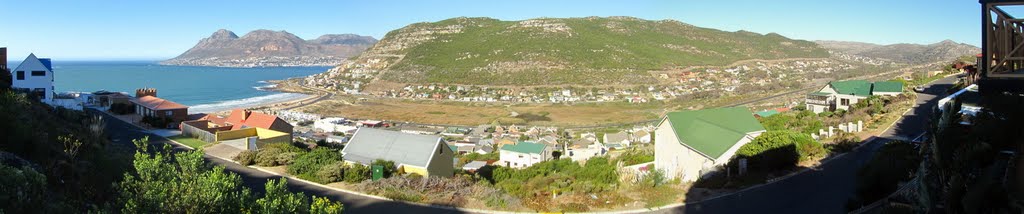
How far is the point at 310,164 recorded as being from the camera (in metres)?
12.8

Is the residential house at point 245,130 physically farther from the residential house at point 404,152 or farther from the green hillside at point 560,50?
the green hillside at point 560,50

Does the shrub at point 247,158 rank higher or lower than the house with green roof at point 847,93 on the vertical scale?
lower

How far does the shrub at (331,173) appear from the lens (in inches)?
463

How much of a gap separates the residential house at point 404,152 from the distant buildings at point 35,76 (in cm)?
1605

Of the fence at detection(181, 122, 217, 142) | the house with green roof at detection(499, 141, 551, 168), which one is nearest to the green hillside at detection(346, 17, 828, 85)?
the house with green roof at detection(499, 141, 551, 168)

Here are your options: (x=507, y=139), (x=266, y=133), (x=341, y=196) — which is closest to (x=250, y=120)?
(x=266, y=133)

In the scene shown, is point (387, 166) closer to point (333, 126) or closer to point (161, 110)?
point (161, 110)

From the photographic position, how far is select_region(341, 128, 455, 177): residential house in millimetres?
12773

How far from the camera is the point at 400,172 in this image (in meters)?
12.5

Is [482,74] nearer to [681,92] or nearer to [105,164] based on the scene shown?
[681,92]

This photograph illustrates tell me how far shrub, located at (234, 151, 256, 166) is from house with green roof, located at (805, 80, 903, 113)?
2172cm

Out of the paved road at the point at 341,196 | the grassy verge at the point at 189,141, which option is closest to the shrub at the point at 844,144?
the paved road at the point at 341,196

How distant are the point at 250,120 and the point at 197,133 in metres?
1.60

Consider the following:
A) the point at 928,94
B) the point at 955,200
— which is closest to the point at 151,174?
the point at 955,200
